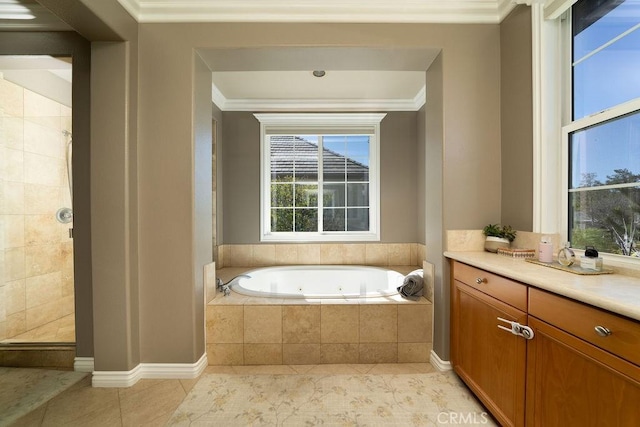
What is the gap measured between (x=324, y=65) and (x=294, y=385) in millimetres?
2252

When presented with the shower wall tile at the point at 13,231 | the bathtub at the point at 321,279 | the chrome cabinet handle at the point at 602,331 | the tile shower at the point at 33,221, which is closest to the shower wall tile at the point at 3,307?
the tile shower at the point at 33,221

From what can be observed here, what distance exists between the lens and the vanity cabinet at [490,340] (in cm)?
126

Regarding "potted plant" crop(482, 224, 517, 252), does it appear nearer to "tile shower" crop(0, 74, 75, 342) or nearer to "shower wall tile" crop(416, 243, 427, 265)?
"shower wall tile" crop(416, 243, 427, 265)

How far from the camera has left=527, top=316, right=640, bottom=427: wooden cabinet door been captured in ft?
2.70

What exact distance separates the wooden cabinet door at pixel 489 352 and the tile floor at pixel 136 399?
0.39 meters

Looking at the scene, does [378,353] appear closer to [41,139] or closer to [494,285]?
[494,285]

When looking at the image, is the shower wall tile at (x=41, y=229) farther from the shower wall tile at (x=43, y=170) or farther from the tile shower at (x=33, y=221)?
the shower wall tile at (x=43, y=170)

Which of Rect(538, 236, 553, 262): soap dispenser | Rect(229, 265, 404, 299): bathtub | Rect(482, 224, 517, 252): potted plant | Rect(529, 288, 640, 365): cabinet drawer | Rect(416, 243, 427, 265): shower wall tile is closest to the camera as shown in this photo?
Rect(529, 288, 640, 365): cabinet drawer

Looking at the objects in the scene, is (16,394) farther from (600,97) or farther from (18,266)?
(600,97)

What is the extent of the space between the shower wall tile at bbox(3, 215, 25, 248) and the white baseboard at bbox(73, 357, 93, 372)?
3.13ft

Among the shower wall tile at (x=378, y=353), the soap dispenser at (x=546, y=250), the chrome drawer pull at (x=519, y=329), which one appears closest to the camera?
the chrome drawer pull at (x=519, y=329)

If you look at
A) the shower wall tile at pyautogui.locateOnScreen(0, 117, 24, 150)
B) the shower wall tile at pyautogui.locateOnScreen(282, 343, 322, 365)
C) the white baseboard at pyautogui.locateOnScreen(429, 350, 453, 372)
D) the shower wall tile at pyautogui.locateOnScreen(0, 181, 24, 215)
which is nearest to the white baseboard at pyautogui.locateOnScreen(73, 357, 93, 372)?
the shower wall tile at pyautogui.locateOnScreen(0, 181, 24, 215)

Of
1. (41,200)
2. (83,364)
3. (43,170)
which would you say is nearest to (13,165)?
(43,170)

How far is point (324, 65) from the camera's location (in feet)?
7.02
